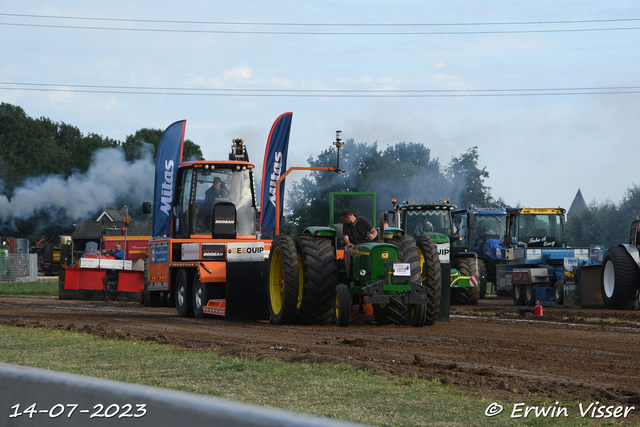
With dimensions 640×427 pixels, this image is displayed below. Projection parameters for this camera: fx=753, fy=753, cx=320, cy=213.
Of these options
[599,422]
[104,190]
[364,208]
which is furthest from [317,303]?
[104,190]

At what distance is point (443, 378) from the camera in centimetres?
671

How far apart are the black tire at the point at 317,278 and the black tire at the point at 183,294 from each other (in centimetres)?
435

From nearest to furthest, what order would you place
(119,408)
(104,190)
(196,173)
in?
(119,408) < (196,173) < (104,190)

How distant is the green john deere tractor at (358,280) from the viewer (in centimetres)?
1184

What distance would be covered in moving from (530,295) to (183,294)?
1066cm

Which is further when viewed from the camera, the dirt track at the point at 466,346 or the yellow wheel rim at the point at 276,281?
the yellow wheel rim at the point at 276,281

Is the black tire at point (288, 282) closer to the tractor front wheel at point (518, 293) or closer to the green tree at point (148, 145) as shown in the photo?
the tractor front wheel at point (518, 293)

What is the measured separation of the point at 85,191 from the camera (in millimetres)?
50031

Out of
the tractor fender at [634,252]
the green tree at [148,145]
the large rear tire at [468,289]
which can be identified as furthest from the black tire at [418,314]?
the green tree at [148,145]

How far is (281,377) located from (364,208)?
8.72 metres

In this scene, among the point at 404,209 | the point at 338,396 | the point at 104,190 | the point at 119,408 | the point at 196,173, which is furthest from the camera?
the point at 104,190

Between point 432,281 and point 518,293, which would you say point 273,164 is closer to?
point 518,293

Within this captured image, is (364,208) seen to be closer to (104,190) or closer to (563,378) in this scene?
(563,378)

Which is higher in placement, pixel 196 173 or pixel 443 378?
pixel 196 173
